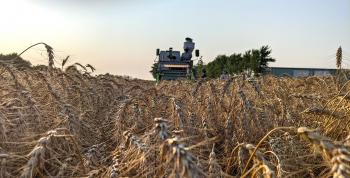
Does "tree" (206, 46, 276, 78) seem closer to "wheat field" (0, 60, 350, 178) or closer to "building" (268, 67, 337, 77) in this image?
"building" (268, 67, 337, 77)

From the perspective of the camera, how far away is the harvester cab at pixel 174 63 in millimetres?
26547

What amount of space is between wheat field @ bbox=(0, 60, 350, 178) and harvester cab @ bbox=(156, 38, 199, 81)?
2210 cm

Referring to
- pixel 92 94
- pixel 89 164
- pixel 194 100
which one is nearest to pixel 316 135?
pixel 89 164

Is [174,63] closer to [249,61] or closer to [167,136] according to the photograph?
[249,61]

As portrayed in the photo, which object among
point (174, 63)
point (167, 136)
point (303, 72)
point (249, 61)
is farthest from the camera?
point (249, 61)

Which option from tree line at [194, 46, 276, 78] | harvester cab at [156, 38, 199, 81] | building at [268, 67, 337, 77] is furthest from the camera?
tree line at [194, 46, 276, 78]

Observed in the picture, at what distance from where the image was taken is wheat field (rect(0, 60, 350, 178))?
53.5 inches

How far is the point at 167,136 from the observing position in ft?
4.29

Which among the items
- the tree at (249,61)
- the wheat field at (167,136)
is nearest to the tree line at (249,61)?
the tree at (249,61)

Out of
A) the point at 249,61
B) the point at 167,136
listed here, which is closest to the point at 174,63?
the point at 249,61

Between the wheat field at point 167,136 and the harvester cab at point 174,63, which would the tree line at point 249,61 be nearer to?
the harvester cab at point 174,63

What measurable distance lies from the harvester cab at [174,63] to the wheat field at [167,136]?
22097 millimetres

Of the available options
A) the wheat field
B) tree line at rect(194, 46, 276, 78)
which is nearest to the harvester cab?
tree line at rect(194, 46, 276, 78)

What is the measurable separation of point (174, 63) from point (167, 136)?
2579 cm
